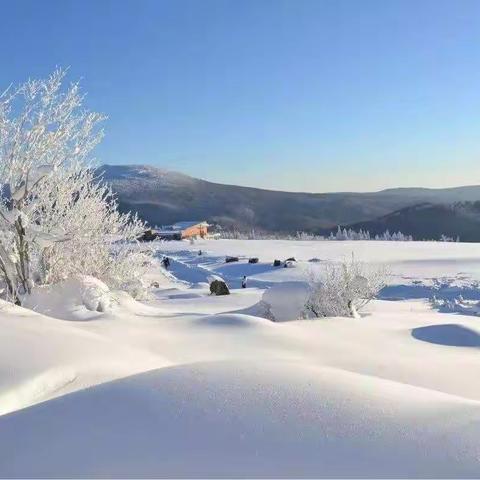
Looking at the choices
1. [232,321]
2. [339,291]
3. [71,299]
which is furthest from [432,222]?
[232,321]

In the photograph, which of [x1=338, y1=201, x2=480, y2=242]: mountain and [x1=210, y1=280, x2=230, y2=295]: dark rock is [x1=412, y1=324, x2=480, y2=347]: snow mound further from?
[x1=338, y1=201, x2=480, y2=242]: mountain

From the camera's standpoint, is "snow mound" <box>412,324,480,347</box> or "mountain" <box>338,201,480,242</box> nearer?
"snow mound" <box>412,324,480,347</box>

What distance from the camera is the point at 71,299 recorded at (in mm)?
11445

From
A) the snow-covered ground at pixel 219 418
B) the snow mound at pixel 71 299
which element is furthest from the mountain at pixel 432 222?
the snow-covered ground at pixel 219 418

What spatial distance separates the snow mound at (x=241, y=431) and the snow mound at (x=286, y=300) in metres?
9.76

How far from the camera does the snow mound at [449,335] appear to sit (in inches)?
409

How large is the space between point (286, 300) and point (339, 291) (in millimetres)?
1330

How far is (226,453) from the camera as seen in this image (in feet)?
9.74

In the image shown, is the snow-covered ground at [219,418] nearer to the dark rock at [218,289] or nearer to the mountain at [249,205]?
the dark rock at [218,289]

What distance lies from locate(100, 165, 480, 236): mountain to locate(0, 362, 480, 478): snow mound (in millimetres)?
132131

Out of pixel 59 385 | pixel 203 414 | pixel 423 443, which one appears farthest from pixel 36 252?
pixel 423 443

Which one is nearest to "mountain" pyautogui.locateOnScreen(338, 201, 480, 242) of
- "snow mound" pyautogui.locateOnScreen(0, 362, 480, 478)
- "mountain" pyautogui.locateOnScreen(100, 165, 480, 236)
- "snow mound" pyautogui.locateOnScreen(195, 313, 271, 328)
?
"mountain" pyautogui.locateOnScreen(100, 165, 480, 236)

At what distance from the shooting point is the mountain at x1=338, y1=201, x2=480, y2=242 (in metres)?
116

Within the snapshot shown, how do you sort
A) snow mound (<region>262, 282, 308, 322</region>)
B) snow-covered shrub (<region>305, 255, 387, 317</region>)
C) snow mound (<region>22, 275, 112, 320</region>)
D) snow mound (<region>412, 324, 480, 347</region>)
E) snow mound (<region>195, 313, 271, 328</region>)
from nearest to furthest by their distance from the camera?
1. snow mound (<region>195, 313, 271, 328</region>)
2. snow mound (<region>412, 324, 480, 347</region>)
3. snow mound (<region>22, 275, 112, 320</region>)
4. snow mound (<region>262, 282, 308, 322</region>)
5. snow-covered shrub (<region>305, 255, 387, 317</region>)
